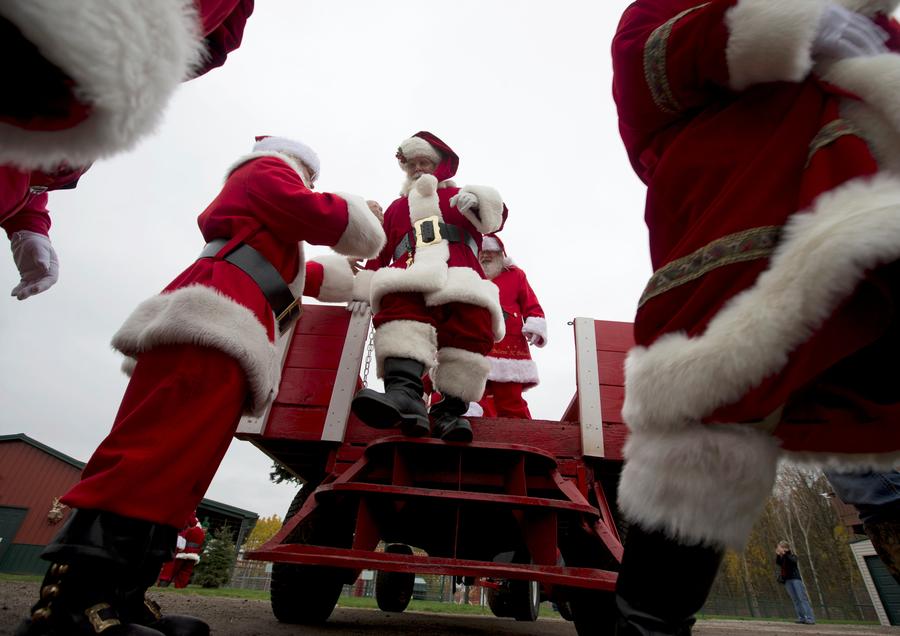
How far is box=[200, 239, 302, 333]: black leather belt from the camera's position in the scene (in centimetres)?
188

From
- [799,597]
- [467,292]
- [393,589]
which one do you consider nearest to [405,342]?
[467,292]

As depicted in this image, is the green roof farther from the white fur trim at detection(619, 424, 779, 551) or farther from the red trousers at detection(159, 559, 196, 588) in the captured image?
the white fur trim at detection(619, 424, 779, 551)

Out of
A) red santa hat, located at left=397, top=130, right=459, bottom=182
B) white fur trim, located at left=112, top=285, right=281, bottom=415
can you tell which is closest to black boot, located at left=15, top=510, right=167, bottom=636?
white fur trim, located at left=112, top=285, right=281, bottom=415

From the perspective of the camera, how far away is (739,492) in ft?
3.01

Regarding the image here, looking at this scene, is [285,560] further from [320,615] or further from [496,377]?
[496,377]

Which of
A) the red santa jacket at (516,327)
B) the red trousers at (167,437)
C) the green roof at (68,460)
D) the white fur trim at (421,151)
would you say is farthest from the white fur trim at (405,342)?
the green roof at (68,460)

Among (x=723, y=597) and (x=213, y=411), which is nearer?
(x=213, y=411)

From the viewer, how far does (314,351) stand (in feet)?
9.95

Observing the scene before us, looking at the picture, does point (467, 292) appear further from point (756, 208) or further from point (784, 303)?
point (784, 303)

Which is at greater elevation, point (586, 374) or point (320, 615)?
point (586, 374)

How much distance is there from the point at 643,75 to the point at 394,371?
1730 millimetres

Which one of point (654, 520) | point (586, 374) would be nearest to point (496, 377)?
point (586, 374)

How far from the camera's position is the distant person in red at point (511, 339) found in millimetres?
4797

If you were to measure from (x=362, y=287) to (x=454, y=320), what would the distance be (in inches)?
24.1
